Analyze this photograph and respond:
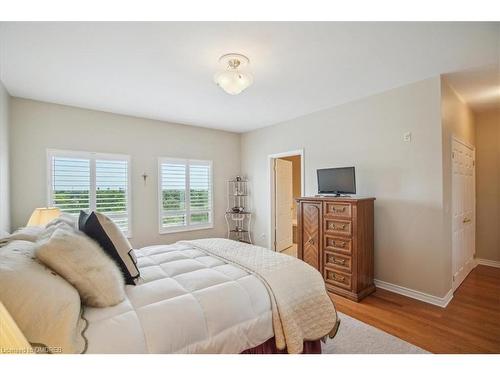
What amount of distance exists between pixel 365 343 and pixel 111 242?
2.15m

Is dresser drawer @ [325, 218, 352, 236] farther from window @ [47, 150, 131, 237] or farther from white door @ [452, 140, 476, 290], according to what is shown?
window @ [47, 150, 131, 237]

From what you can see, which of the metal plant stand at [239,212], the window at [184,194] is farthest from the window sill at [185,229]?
the metal plant stand at [239,212]

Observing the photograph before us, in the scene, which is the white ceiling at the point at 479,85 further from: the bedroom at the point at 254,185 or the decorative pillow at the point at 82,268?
the decorative pillow at the point at 82,268

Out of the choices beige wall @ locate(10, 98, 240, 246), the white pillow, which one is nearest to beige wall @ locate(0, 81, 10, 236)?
beige wall @ locate(10, 98, 240, 246)

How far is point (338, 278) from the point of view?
9.84 feet

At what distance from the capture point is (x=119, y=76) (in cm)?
256

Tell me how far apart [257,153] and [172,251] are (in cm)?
314

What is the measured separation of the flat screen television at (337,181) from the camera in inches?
124

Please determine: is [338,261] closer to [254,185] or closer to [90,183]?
[254,185]

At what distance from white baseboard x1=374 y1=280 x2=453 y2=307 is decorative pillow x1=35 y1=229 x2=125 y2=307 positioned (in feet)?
10.2

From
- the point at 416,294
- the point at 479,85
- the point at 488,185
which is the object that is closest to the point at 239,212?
the point at 416,294

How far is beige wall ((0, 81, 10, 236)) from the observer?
A: 2639mm

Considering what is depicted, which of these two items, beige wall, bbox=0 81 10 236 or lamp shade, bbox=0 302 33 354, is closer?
lamp shade, bbox=0 302 33 354
